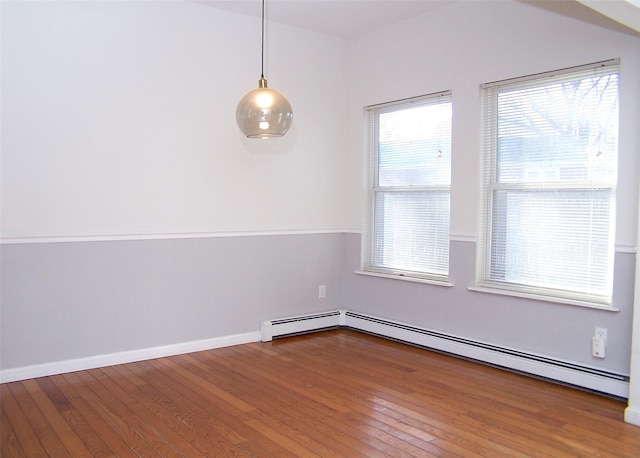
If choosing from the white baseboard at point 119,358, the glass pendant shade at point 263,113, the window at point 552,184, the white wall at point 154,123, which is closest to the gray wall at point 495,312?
the window at point 552,184

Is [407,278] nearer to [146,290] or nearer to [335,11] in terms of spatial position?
[146,290]

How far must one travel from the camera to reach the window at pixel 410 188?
4.59 m

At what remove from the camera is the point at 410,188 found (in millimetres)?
4844

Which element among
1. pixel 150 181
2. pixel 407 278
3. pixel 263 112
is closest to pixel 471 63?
pixel 407 278

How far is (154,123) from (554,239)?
3144 mm

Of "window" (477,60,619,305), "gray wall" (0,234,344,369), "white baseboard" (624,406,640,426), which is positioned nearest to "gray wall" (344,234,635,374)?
"window" (477,60,619,305)

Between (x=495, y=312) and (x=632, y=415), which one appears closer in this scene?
(x=632, y=415)

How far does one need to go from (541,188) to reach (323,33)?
2.60 meters

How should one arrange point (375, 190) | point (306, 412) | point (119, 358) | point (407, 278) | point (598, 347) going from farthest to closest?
point (375, 190), point (407, 278), point (119, 358), point (598, 347), point (306, 412)

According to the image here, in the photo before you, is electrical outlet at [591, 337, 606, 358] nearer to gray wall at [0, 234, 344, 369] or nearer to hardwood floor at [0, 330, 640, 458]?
hardwood floor at [0, 330, 640, 458]

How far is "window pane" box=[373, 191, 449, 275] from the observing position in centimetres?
461

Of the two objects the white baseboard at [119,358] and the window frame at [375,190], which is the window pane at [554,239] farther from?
the white baseboard at [119,358]

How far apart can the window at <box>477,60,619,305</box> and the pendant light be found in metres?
1.85

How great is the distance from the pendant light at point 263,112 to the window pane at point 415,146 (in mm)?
1858
